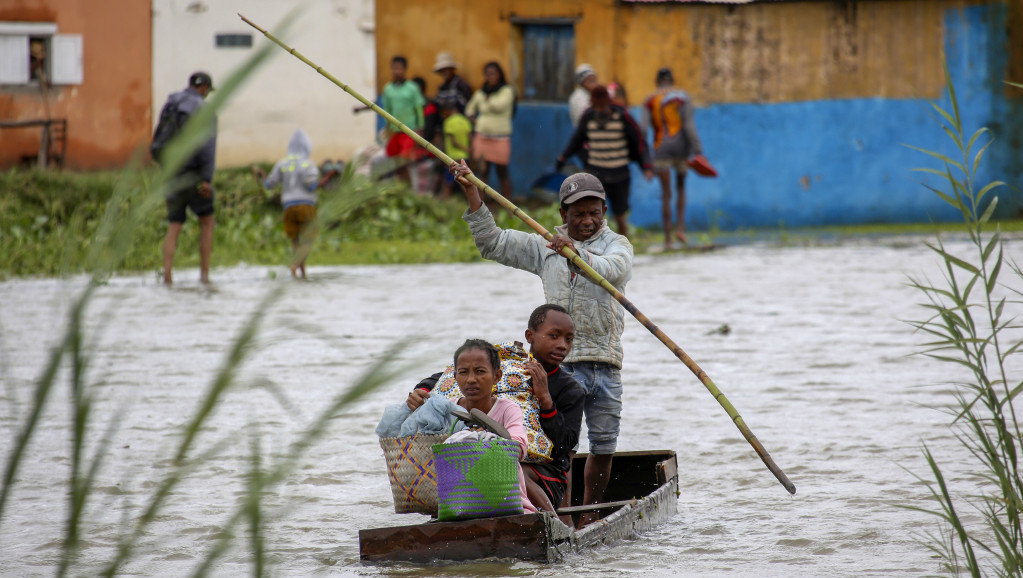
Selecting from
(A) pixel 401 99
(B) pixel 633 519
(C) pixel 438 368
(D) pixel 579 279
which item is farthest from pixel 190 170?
(B) pixel 633 519

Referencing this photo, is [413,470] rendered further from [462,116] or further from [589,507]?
[462,116]

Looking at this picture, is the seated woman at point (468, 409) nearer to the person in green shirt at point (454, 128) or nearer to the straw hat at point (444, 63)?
the person in green shirt at point (454, 128)

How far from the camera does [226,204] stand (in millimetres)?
15266

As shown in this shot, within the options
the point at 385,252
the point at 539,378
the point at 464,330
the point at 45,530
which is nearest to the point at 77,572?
the point at 539,378

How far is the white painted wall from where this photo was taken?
17.8 meters

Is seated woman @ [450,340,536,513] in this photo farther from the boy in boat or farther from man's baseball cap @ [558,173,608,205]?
man's baseball cap @ [558,173,608,205]

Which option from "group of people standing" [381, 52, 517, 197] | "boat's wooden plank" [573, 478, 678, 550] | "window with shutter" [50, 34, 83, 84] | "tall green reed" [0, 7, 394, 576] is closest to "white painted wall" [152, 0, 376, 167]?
"window with shutter" [50, 34, 83, 84]

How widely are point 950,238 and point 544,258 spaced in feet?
36.2

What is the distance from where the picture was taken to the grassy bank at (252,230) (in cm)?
1304

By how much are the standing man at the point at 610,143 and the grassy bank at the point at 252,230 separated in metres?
1.31

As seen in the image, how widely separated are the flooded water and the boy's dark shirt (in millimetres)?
391

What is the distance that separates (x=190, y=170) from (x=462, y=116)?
5886mm

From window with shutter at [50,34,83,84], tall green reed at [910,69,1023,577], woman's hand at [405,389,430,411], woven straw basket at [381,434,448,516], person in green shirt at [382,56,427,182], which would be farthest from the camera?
window with shutter at [50,34,83,84]

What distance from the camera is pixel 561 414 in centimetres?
488
